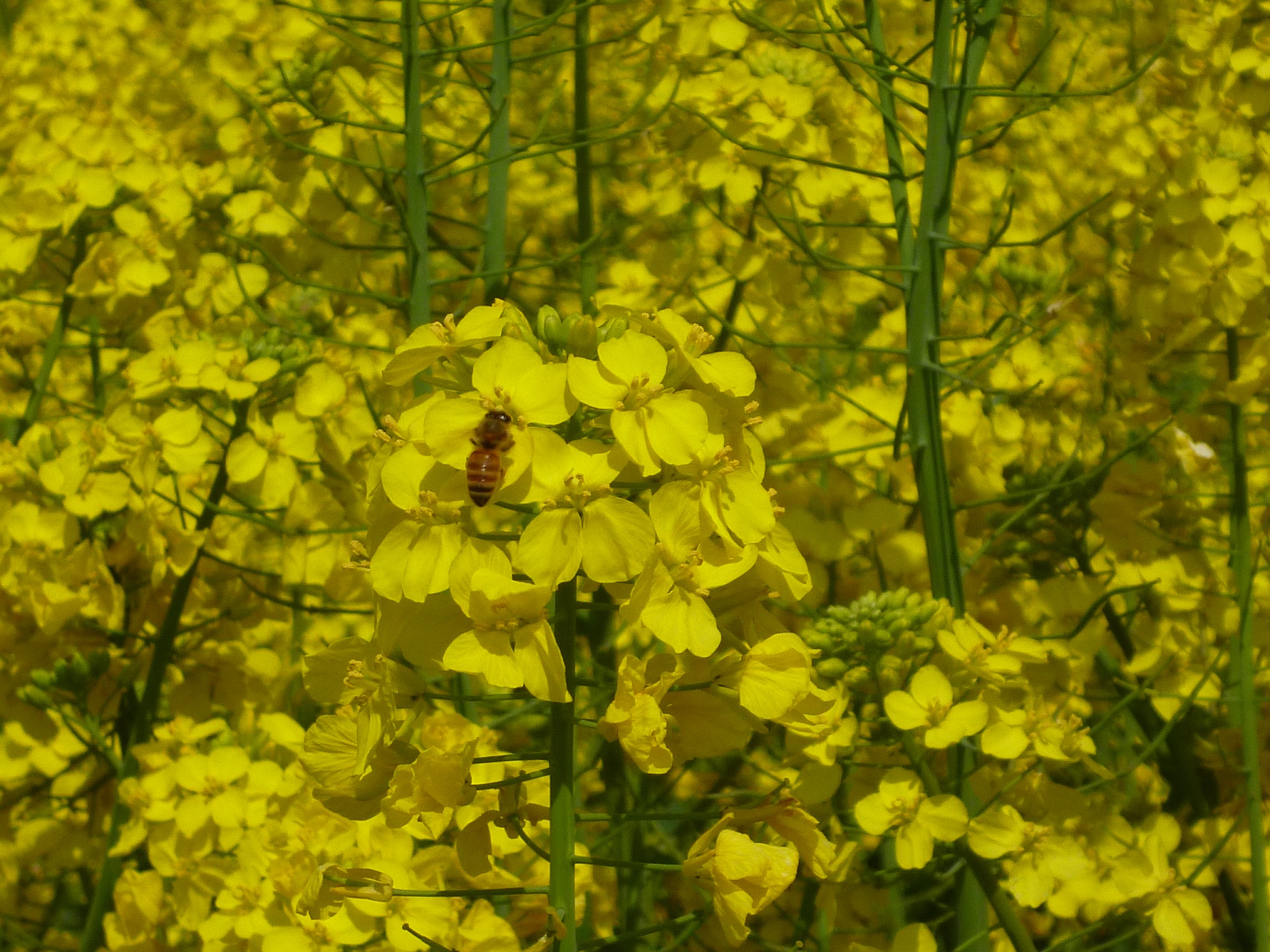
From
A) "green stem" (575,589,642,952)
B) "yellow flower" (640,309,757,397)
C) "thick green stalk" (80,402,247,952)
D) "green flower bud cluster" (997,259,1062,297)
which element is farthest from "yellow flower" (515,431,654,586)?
"green flower bud cluster" (997,259,1062,297)

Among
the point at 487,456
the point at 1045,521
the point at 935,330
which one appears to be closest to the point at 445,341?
the point at 487,456

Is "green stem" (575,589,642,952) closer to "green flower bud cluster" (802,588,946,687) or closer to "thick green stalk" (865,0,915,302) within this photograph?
"green flower bud cluster" (802,588,946,687)

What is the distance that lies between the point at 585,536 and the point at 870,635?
70cm

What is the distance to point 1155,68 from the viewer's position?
2629 mm

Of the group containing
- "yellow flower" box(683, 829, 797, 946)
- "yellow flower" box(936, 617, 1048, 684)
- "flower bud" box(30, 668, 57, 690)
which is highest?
"yellow flower" box(936, 617, 1048, 684)

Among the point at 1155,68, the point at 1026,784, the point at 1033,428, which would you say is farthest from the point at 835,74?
the point at 1026,784

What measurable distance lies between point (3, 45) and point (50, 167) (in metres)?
1.96

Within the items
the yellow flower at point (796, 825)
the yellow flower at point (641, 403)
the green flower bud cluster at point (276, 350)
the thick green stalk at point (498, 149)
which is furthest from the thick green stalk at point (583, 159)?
the yellow flower at point (796, 825)

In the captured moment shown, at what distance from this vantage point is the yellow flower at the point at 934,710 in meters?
1.68

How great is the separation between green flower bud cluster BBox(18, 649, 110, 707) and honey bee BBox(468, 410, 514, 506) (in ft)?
4.23

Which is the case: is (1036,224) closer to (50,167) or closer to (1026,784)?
(1026,784)

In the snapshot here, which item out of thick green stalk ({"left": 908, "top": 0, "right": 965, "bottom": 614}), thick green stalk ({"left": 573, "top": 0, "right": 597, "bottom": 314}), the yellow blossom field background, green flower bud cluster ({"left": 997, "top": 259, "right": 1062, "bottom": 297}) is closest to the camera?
the yellow blossom field background

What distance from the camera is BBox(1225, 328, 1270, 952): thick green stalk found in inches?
78.7

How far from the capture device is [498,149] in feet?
7.89
